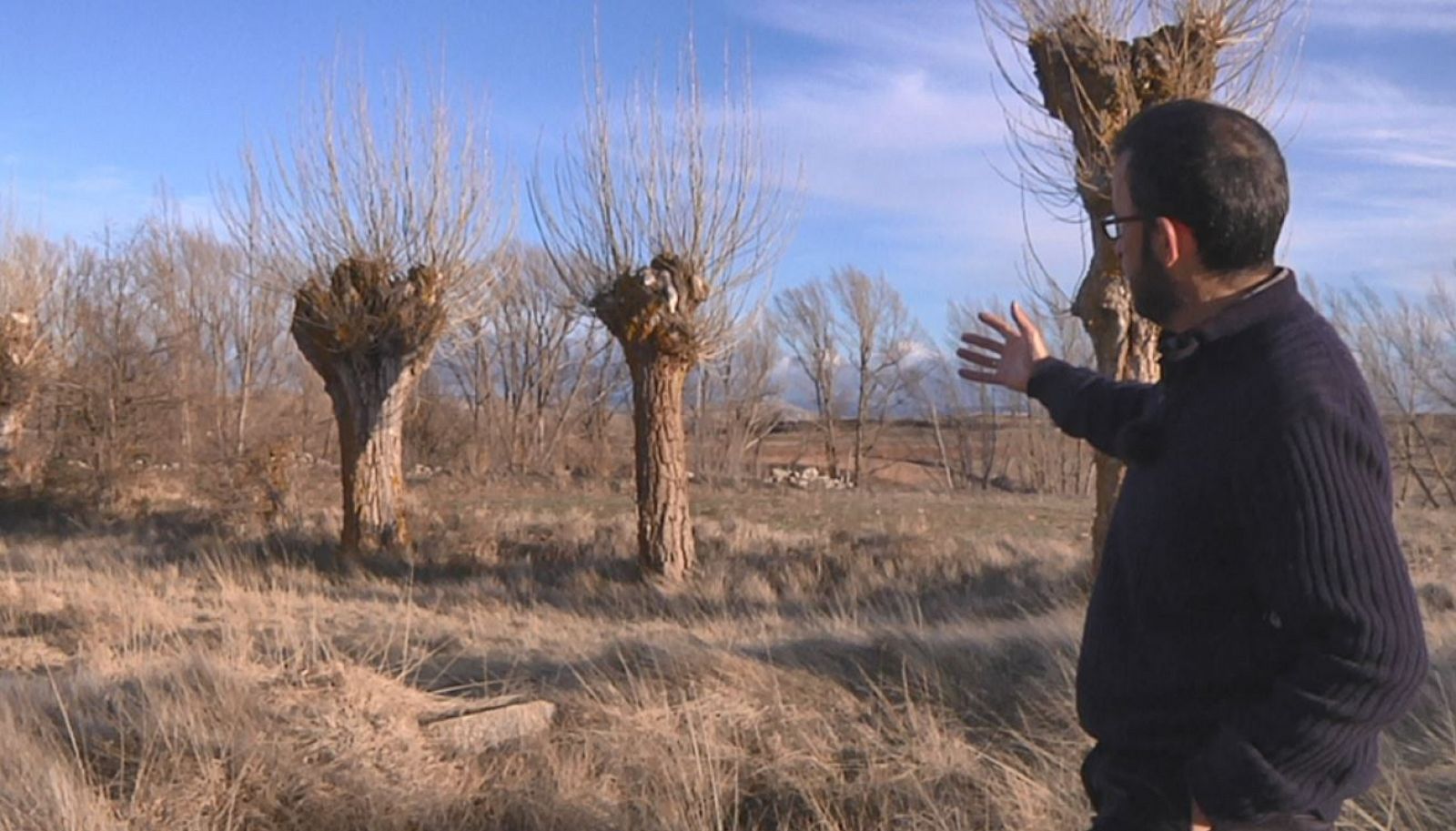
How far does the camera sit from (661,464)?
14352 mm

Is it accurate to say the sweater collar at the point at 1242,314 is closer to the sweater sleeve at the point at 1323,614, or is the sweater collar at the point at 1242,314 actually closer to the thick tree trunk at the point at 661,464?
the sweater sleeve at the point at 1323,614

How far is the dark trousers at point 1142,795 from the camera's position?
2.08m

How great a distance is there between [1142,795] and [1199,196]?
99 centimetres

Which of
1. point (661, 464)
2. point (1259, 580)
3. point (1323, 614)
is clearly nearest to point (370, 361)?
point (661, 464)

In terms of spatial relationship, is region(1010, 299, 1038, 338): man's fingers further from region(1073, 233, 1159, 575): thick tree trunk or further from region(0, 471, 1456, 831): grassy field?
region(1073, 233, 1159, 575): thick tree trunk

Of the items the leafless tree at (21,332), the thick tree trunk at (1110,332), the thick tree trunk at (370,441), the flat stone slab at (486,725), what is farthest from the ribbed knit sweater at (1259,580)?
the leafless tree at (21,332)

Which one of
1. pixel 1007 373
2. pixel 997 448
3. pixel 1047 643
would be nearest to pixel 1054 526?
pixel 1047 643

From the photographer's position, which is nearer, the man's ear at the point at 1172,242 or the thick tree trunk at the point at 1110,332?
the man's ear at the point at 1172,242

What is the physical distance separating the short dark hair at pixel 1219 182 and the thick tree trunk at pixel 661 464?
40.1ft

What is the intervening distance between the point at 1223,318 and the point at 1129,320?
8522 millimetres

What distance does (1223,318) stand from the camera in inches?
79.1

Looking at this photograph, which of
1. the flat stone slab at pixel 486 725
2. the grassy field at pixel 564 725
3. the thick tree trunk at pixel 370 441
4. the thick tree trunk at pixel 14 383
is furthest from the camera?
the thick tree trunk at pixel 14 383

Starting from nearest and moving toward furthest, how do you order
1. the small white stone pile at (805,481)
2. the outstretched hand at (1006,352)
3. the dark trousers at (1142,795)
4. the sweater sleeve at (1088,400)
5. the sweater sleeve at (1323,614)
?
the sweater sleeve at (1323,614) < the dark trousers at (1142,795) < the sweater sleeve at (1088,400) < the outstretched hand at (1006,352) < the small white stone pile at (805,481)

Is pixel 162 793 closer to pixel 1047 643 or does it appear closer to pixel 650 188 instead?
pixel 1047 643
